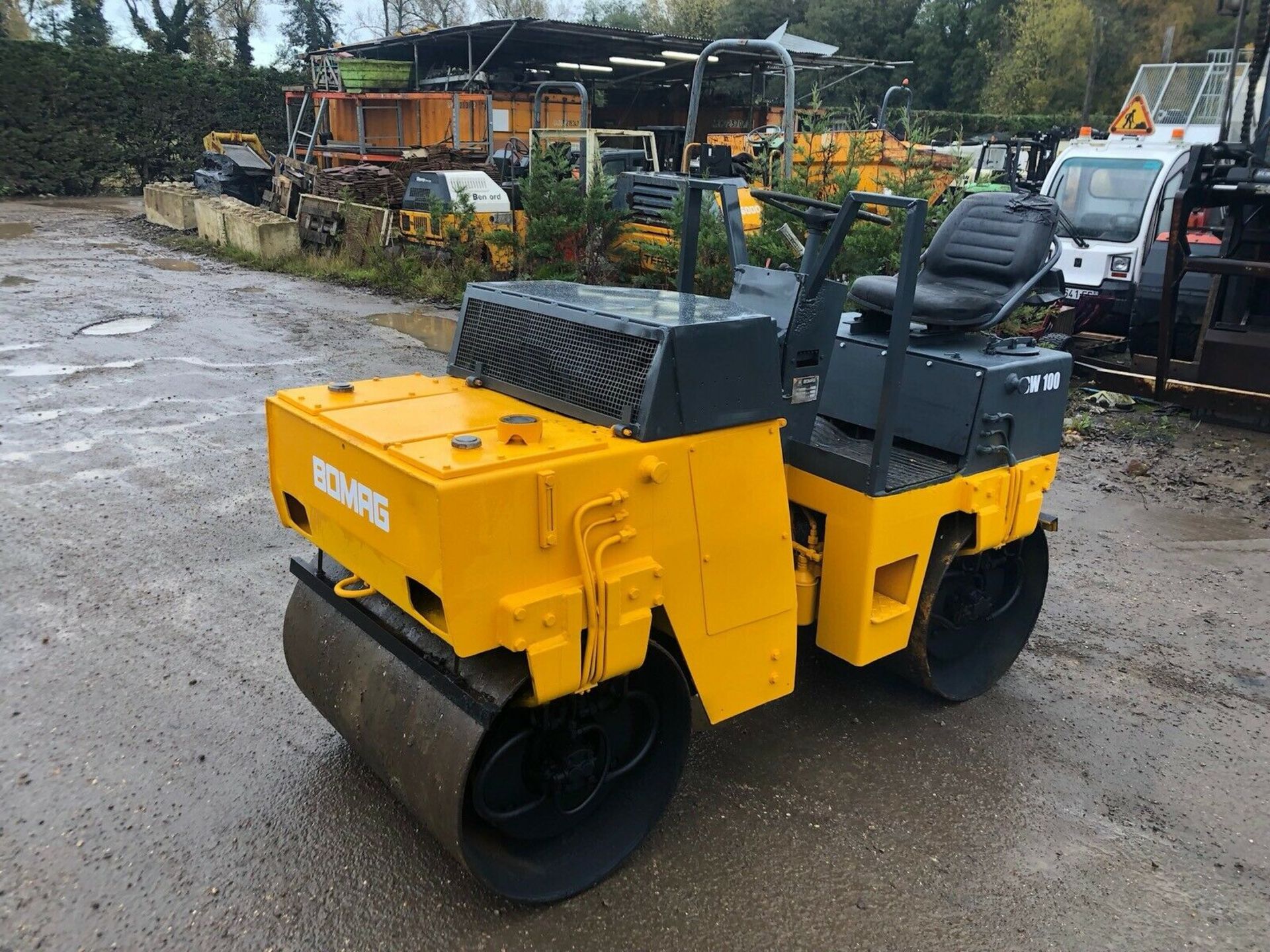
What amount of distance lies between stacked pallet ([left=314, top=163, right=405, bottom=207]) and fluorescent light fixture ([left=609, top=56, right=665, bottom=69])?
6.77 metres

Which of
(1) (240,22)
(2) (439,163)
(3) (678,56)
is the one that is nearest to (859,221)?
(2) (439,163)

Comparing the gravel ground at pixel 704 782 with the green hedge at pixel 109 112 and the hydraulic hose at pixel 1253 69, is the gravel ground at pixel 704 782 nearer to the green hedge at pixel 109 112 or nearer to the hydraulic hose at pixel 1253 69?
the hydraulic hose at pixel 1253 69

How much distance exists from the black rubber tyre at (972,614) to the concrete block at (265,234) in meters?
13.0

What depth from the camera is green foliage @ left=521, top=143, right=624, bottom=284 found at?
11.4m

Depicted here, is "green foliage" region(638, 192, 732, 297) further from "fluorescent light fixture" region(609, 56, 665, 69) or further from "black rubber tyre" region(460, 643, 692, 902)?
"fluorescent light fixture" region(609, 56, 665, 69)

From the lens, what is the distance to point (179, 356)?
29.8ft

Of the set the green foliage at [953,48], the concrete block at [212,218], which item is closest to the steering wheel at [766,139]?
the concrete block at [212,218]

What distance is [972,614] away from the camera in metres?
4.08

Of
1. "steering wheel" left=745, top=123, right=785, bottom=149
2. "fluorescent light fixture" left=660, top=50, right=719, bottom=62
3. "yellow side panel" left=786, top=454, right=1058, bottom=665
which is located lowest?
"yellow side panel" left=786, top=454, right=1058, bottom=665

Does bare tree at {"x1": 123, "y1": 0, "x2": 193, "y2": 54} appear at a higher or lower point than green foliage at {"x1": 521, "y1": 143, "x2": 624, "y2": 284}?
higher

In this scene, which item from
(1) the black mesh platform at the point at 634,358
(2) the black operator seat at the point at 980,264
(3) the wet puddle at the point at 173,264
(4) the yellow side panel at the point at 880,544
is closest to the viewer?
(1) the black mesh platform at the point at 634,358

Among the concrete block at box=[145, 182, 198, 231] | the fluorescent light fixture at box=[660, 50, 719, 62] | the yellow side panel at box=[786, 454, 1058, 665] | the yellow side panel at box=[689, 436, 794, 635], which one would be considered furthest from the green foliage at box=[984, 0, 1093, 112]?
the yellow side panel at box=[689, 436, 794, 635]

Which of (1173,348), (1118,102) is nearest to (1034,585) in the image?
(1173,348)

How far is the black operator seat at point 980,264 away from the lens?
13.0 feet
